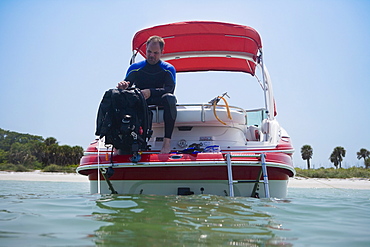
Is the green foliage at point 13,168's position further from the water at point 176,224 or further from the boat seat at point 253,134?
the water at point 176,224

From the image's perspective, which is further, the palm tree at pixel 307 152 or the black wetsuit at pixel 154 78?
the palm tree at pixel 307 152

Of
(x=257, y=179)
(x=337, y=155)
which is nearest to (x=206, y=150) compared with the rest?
(x=257, y=179)

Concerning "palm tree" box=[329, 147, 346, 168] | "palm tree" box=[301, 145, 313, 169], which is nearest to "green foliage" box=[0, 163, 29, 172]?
"palm tree" box=[301, 145, 313, 169]

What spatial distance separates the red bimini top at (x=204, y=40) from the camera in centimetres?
648

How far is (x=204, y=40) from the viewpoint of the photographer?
686 cm

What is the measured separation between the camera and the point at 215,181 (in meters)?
3.96

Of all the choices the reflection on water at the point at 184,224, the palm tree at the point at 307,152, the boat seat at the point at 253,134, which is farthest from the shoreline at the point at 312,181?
the palm tree at the point at 307,152

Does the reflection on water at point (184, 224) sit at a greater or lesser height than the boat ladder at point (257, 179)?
lesser

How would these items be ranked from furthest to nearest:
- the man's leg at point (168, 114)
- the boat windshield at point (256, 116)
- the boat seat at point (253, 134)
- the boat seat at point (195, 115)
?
the boat windshield at point (256, 116) → the boat seat at point (253, 134) → the boat seat at point (195, 115) → the man's leg at point (168, 114)

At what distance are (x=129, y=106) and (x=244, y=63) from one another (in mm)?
4586

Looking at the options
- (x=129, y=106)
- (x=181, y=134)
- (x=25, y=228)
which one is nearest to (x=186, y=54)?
(x=181, y=134)

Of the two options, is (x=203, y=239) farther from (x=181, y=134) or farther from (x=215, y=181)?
(x=181, y=134)

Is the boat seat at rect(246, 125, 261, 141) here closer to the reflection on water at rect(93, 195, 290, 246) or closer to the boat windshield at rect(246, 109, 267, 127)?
the boat windshield at rect(246, 109, 267, 127)

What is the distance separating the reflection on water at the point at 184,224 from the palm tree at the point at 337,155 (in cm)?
4290
